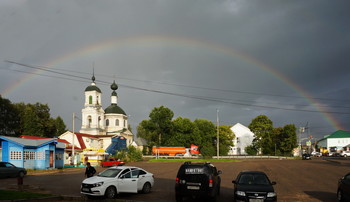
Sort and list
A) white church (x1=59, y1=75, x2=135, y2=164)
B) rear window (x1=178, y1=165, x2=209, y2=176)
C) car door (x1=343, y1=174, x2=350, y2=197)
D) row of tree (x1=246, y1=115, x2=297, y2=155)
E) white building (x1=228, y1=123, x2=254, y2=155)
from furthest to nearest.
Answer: white building (x1=228, y1=123, x2=254, y2=155) → row of tree (x1=246, y1=115, x2=297, y2=155) → white church (x1=59, y1=75, x2=135, y2=164) → rear window (x1=178, y1=165, x2=209, y2=176) → car door (x1=343, y1=174, x2=350, y2=197)

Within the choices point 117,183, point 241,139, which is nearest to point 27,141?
point 117,183

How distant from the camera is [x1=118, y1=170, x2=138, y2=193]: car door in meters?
16.4

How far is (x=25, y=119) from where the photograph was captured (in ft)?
282

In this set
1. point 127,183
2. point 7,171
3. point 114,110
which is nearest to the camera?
point 127,183

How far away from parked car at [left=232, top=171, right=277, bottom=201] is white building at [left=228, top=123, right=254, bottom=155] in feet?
341

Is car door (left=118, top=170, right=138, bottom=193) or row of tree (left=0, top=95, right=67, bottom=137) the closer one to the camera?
car door (left=118, top=170, right=138, bottom=193)

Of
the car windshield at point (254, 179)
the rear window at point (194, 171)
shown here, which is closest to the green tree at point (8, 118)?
the rear window at point (194, 171)

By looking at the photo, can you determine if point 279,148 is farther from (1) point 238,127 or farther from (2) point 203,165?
(2) point 203,165

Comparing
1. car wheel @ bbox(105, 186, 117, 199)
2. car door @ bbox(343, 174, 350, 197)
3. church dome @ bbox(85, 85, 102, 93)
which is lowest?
car wheel @ bbox(105, 186, 117, 199)

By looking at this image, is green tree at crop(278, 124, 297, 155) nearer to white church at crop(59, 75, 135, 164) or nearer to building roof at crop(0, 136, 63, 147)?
white church at crop(59, 75, 135, 164)

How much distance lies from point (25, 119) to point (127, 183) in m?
79.5

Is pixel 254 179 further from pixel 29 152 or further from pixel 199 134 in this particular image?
pixel 199 134

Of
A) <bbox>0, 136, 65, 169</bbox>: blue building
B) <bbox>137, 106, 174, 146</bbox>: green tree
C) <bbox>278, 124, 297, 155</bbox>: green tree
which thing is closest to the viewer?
<bbox>0, 136, 65, 169</bbox>: blue building

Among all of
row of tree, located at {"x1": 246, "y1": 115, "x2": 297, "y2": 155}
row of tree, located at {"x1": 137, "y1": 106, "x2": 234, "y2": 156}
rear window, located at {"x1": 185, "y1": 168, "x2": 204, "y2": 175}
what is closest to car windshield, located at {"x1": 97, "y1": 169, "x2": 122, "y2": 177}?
rear window, located at {"x1": 185, "y1": 168, "x2": 204, "y2": 175}
